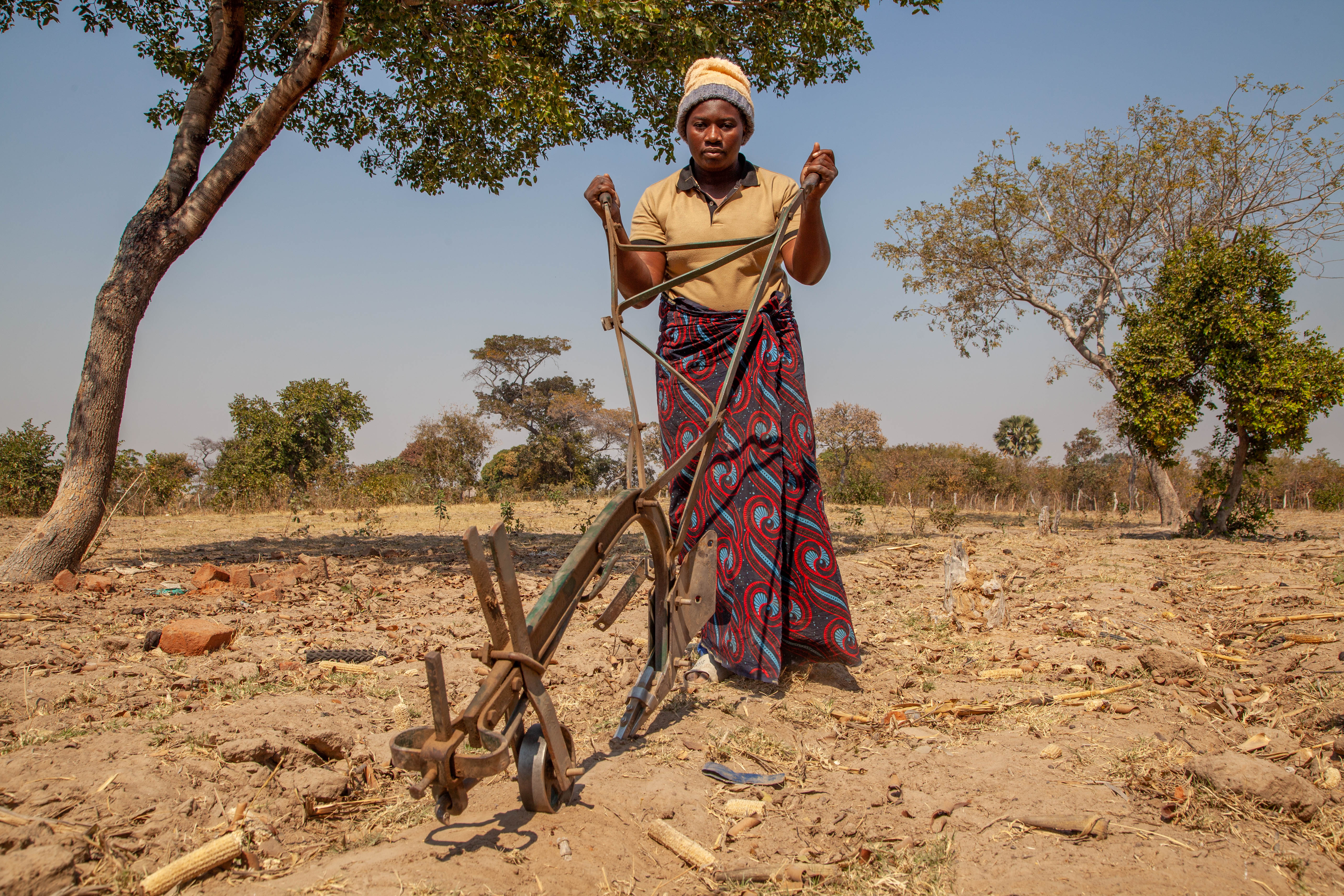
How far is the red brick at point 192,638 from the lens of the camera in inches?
134

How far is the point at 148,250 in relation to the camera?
5734 millimetres

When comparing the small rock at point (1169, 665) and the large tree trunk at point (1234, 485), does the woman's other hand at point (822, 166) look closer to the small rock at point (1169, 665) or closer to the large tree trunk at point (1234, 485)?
the small rock at point (1169, 665)

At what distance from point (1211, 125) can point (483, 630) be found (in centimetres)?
1639

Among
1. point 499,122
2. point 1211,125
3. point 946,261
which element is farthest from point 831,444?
point 499,122

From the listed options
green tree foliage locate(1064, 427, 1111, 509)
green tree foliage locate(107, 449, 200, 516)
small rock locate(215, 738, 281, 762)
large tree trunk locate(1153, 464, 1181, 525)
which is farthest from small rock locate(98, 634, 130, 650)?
green tree foliage locate(1064, 427, 1111, 509)

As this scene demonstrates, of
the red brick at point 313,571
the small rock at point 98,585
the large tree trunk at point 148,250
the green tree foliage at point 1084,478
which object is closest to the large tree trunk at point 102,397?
the large tree trunk at point 148,250

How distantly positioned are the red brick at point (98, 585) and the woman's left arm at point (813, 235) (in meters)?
4.74

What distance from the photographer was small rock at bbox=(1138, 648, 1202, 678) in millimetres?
3129

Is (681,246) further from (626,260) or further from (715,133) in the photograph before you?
(715,133)

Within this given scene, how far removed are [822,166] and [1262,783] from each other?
2.28m

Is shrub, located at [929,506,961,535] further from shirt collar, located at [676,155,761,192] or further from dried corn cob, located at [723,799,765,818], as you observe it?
dried corn cob, located at [723,799,765,818]

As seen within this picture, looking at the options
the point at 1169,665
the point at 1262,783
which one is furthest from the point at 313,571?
the point at 1262,783

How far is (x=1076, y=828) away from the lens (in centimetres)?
179

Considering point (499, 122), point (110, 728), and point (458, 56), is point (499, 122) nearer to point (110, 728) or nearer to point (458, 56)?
point (458, 56)
